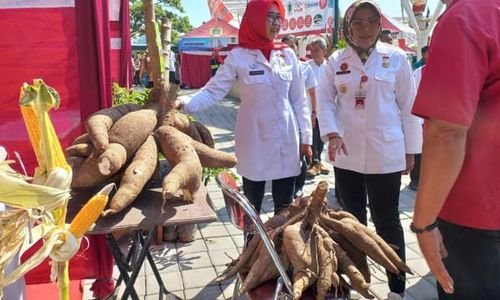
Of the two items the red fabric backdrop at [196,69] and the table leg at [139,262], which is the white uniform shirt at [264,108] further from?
the red fabric backdrop at [196,69]

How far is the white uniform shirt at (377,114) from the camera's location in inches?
98.5

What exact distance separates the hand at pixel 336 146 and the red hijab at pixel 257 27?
73 cm

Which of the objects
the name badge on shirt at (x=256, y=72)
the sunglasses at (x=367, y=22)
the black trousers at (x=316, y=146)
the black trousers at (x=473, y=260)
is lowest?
the black trousers at (x=316, y=146)

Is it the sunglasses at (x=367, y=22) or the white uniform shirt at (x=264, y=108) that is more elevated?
the sunglasses at (x=367, y=22)

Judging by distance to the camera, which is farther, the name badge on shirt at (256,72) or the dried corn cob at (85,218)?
the name badge on shirt at (256,72)

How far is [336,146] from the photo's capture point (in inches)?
103

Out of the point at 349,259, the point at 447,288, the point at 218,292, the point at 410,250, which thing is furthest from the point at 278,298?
the point at 410,250

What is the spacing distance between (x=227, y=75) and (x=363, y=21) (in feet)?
3.00

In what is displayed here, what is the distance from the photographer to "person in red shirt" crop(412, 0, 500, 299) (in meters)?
1.18

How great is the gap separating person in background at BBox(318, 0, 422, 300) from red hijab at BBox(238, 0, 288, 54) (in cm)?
48

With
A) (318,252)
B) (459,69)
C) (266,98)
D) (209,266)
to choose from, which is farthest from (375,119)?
(209,266)

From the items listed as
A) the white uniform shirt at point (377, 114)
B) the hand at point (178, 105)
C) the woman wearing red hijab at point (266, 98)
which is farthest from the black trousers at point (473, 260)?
the woman wearing red hijab at point (266, 98)

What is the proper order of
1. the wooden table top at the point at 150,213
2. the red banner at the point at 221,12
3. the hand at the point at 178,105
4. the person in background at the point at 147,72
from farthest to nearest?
1. the red banner at the point at 221,12
2. the person in background at the point at 147,72
3. the hand at the point at 178,105
4. the wooden table top at the point at 150,213

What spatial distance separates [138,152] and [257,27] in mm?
1365
